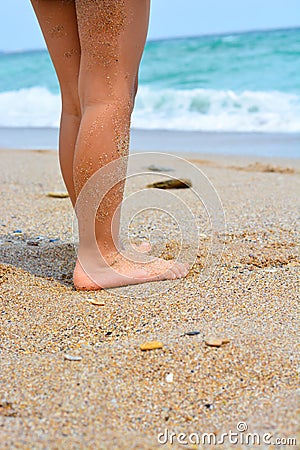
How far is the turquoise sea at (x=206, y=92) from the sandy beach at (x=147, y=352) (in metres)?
5.80

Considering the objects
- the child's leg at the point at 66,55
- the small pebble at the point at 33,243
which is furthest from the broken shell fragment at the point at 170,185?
the child's leg at the point at 66,55

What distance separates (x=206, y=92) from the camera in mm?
10023

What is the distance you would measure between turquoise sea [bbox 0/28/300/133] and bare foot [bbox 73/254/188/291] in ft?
19.2

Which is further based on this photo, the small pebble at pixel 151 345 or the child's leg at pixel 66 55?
the child's leg at pixel 66 55

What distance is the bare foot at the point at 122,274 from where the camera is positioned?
71.7 inches

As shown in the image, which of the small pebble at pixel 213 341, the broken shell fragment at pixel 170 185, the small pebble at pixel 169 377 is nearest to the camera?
the small pebble at pixel 169 377

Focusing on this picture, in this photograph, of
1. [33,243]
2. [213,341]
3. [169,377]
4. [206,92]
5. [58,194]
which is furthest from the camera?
[206,92]

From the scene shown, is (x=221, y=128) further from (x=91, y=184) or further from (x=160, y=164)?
(x=91, y=184)

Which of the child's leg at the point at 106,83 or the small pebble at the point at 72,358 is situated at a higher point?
the child's leg at the point at 106,83

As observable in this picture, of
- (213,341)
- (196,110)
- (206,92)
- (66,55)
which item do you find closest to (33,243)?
(66,55)

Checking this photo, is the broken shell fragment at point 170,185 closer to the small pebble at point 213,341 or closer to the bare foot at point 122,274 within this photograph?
the bare foot at point 122,274

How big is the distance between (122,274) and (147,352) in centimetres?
49

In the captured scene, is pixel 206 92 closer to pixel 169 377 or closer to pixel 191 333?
pixel 191 333

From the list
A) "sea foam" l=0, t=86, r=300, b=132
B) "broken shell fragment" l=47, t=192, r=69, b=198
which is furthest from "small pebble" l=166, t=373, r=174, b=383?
"sea foam" l=0, t=86, r=300, b=132
